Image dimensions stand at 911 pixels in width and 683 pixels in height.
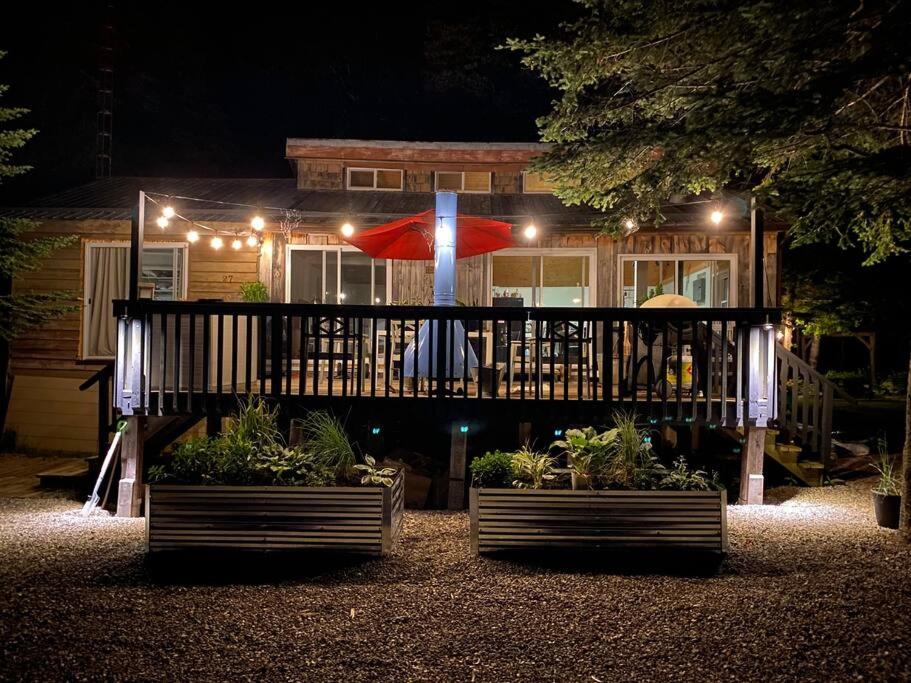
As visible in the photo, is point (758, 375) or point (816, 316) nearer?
point (758, 375)

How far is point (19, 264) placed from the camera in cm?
955

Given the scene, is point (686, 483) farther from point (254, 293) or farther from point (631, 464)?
point (254, 293)

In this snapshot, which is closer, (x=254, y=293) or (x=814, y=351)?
(x=254, y=293)

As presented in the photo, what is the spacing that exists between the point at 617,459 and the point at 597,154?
263 centimetres

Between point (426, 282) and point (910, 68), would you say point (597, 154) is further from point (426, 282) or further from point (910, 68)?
point (426, 282)

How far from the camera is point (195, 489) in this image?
505 cm

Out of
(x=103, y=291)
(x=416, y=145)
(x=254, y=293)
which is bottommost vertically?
(x=254, y=293)

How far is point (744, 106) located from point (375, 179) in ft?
27.5

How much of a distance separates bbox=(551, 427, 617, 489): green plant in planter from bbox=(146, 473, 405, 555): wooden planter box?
1455 millimetres

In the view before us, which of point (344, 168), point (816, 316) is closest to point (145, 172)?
point (344, 168)

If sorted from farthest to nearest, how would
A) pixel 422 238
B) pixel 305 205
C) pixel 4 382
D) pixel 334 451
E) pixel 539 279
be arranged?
pixel 539 279 → pixel 4 382 → pixel 305 205 → pixel 422 238 → pixel 334 451

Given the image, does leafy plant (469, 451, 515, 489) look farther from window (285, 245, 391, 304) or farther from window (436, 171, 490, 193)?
window (436, 171, 490, 193)

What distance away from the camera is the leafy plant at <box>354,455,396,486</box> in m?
5.25

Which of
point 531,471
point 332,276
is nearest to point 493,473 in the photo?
point 531,471
